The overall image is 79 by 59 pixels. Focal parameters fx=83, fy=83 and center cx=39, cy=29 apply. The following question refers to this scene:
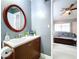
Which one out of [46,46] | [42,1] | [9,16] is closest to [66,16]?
[42,1]

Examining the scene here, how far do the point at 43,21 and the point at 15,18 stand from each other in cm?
96

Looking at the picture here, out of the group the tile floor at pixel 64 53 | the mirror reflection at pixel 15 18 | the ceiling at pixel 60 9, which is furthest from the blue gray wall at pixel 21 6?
the ceiling at pixel 60 9

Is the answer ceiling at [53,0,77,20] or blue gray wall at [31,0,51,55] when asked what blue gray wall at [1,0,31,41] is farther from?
ceiling at [53,0,77,20]

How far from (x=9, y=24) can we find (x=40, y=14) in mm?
1170

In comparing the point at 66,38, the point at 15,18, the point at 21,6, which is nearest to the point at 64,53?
the point at 66,38

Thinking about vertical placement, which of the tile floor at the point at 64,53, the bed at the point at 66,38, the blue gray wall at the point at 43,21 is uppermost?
the blue gray wall at the point at 43,21

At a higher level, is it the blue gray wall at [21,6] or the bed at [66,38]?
the blue gray wall at [21,6]

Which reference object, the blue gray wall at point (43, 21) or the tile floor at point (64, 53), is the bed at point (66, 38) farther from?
the blue gray wall at point (43, 21)

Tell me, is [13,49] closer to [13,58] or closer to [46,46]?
[13,58]

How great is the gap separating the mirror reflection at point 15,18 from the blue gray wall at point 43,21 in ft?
1.90

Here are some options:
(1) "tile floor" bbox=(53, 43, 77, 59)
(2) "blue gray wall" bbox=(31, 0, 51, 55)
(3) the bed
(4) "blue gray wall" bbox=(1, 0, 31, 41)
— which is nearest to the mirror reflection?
(4) "blue gray wall" bbox=(1, 0, 31, 41)

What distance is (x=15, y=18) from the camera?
2432mm

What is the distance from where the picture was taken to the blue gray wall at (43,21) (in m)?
2.75

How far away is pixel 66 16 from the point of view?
4734 mm
